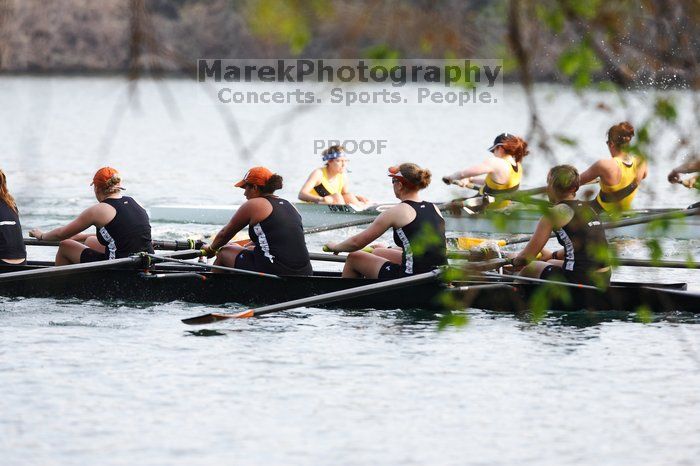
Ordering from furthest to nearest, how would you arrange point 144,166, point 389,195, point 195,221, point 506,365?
point 144,166 → point 389,195 → point 195,221 → point 506,365

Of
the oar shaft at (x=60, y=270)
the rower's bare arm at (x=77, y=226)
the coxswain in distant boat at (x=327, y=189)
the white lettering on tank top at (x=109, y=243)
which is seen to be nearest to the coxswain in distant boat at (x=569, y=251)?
the oar shaft at (x=60, y=270)

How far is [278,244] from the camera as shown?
36.7 feet

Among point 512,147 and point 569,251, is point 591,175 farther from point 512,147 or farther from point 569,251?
point 569,251

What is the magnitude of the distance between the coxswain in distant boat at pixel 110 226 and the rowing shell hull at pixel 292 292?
21 cm

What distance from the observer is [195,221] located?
18.8 meters

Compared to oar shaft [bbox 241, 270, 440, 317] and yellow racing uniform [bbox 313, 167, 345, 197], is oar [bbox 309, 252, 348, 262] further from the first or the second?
yellow racing uniform [bbox 313, 167, 345, 197]

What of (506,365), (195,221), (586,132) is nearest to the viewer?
(506,365)

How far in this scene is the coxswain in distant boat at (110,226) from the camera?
1137 cm

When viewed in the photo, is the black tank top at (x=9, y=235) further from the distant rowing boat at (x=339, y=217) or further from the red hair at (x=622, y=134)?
the red hair at (x=622, y=134)

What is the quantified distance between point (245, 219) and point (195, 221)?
25.3 ft

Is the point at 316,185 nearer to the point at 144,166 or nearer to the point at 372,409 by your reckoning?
the point at 372,409

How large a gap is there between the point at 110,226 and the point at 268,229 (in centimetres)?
142

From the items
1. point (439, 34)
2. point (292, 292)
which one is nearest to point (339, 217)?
point (292, 292)

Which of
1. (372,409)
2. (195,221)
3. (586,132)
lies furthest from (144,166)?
(372,409)
